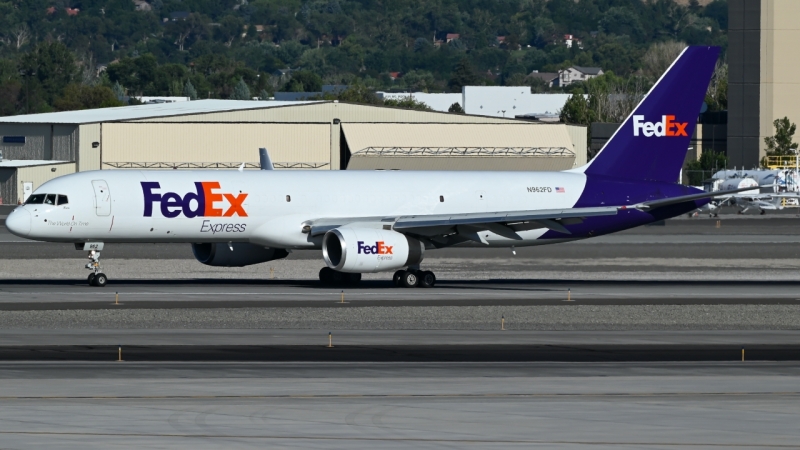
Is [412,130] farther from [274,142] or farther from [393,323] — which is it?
[393,323]

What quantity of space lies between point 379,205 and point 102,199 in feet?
30.7

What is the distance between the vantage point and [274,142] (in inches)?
4218

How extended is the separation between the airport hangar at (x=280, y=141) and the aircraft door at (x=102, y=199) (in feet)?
197

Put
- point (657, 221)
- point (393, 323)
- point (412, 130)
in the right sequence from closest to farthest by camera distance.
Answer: point (393, 323), point (657, 221), point (412, 130)

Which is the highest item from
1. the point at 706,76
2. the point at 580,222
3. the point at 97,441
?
the point at 706,76

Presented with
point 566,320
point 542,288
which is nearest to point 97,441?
point 566,320

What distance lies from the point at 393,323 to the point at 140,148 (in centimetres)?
7354

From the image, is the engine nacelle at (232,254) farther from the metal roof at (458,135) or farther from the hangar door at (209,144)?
the metal roof at (458,135)

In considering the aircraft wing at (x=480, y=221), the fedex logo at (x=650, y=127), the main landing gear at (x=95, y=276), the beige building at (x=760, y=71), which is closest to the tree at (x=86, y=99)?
the beige building at (x=760, y=71)

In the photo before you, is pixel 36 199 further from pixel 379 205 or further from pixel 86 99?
pixel 86 99

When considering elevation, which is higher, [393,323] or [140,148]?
[140,148]

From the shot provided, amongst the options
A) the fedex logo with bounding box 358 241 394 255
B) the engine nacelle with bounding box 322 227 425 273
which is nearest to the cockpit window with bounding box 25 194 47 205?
the engine nacelle with bounding box 322 227 425 273

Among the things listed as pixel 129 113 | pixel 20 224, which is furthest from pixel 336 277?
pixel 129 113

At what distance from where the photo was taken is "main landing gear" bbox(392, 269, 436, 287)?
46031 millimetres
